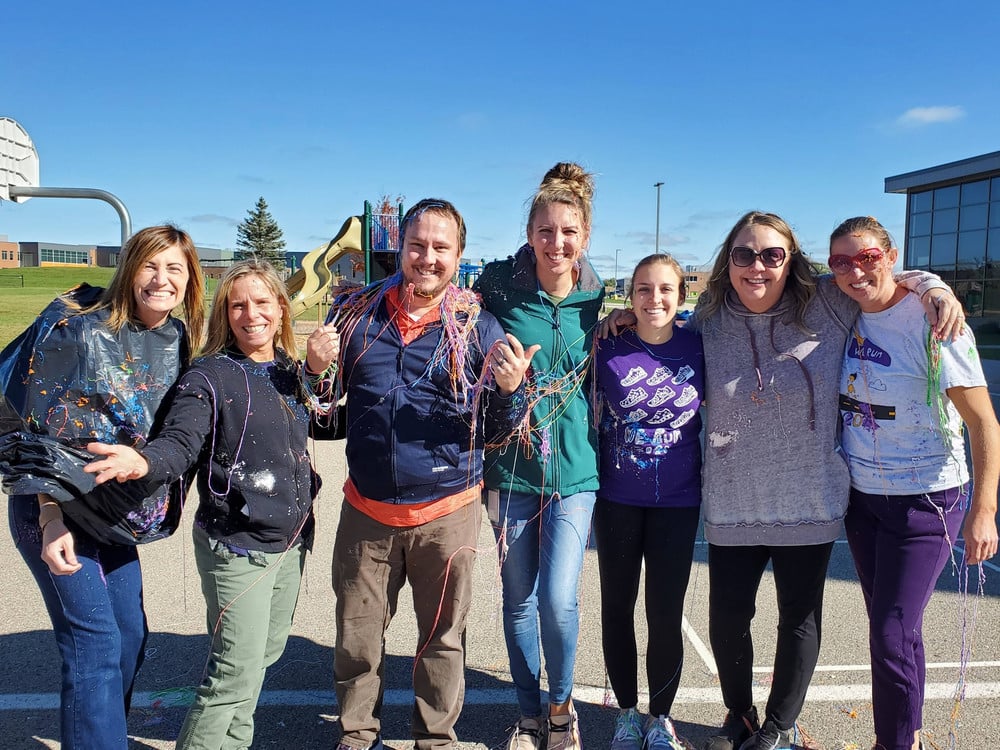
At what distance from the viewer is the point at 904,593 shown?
7.68ft

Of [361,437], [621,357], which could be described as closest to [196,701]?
[361,437]

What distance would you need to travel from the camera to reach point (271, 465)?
238cm

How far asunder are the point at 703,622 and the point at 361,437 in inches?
89.8

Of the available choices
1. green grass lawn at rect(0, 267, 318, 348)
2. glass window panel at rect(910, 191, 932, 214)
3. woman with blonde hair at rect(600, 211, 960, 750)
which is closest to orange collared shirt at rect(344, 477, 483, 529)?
woman with blonde hair at rect(600, 211, 960, 750)

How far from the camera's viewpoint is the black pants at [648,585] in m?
2.56

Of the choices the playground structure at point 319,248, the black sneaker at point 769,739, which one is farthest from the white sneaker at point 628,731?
the playground structure at point 319,248

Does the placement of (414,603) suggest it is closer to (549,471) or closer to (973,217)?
(549,471)

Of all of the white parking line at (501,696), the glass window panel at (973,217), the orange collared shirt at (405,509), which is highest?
the glass window panel at (973,217)

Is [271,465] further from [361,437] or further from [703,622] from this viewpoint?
[703,622]

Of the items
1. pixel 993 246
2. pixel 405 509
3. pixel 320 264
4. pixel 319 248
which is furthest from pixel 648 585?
pixel 993 246

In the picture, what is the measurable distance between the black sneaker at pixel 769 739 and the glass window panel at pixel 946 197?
28.8 meters

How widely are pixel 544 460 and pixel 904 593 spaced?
4.19 ft

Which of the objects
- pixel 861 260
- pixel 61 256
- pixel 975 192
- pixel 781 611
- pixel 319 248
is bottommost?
pixel 781 611

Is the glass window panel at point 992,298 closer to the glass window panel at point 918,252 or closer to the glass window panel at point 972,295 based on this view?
the glass window panel at point 972,295
